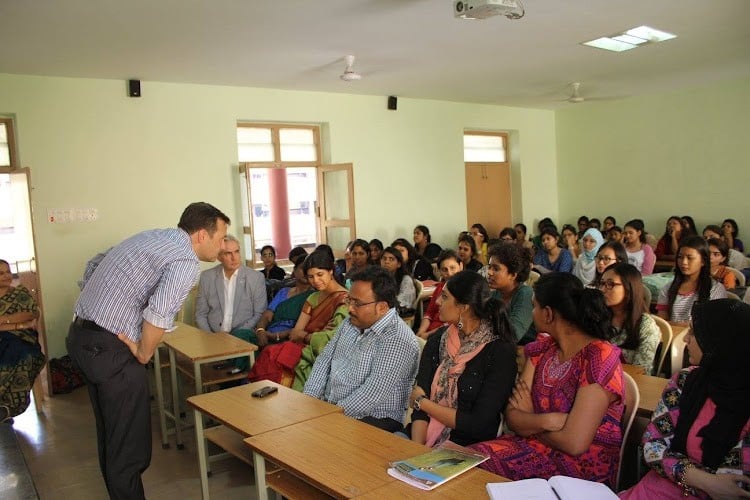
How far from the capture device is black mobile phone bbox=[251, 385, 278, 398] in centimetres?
257

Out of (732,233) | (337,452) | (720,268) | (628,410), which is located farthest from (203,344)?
(732,233)

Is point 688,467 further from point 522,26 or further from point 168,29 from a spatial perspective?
point 168,29

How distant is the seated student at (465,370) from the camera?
2.22 meters

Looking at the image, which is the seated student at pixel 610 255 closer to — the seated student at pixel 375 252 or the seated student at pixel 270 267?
the seated student at pixel 375 252

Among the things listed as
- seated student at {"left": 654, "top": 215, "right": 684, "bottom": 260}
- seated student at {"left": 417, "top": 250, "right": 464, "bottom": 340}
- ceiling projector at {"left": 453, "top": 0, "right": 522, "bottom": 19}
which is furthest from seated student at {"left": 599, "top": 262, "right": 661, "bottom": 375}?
seated student at {"left": 654, "top": 215, "right": 684, "bottom": 260}

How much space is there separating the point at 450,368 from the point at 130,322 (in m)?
1.35

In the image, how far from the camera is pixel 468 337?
2.39 m

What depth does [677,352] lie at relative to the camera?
10.3ft

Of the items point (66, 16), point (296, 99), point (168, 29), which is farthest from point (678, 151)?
point (66, 16)

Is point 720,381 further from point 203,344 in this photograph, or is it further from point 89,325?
point 203,344

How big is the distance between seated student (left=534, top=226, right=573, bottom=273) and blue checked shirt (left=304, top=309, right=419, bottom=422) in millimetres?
4044

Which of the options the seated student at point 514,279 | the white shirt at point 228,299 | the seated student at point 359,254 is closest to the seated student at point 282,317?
the white shirt at point 228,299

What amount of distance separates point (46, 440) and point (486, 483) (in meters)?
3.75

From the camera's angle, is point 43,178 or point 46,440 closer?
point 46,440
